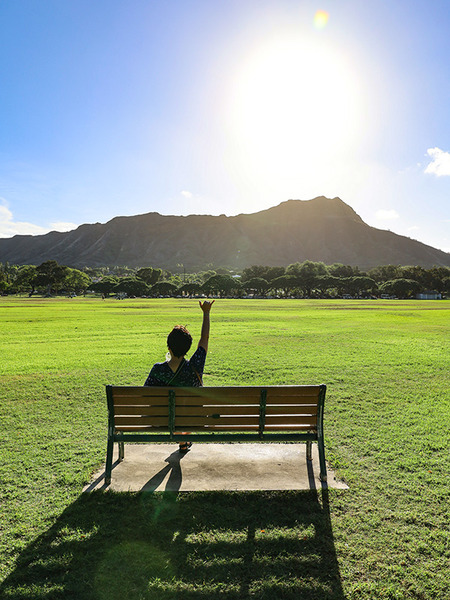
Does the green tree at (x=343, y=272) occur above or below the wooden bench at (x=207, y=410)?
above

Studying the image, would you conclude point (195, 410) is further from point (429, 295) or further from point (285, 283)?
point (429, 295)

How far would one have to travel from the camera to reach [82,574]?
3.33m

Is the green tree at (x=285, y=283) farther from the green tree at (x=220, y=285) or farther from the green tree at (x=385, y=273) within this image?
the green tree at (x=385, y=273)

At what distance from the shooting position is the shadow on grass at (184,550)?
318cm

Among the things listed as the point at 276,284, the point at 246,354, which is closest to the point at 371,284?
the point at 276,284

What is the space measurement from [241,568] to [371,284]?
138414 mm

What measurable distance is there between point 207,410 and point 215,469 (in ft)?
3.56

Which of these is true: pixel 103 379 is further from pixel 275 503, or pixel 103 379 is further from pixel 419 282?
pixel 419 282

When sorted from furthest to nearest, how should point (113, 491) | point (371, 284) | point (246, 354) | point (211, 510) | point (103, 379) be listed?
point (371, 284) < point (246, 354) < point (103, 379) < point (113, 491) < point (211, 510)

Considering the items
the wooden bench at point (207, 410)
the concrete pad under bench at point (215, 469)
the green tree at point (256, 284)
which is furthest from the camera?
the green tree at point (256, 284)

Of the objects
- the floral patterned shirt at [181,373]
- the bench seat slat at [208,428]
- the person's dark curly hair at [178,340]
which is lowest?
the bench seat slat at [208,428]

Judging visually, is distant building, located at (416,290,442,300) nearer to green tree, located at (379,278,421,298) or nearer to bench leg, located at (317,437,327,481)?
green tree, located at (379,278,421,298)

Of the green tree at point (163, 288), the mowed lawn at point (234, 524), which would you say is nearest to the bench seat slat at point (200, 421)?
the mowed lawn at point (234, 524)

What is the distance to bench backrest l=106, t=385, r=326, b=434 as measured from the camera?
4.63 m
